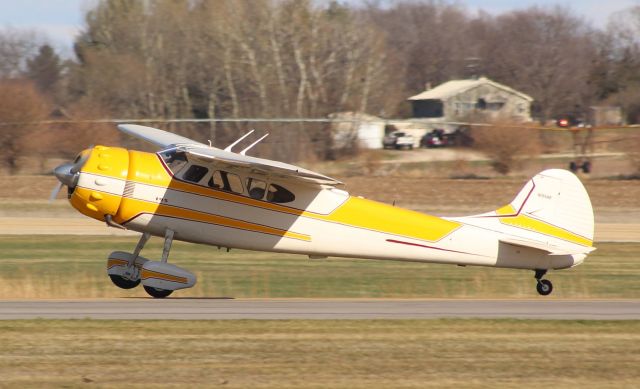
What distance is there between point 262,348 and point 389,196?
2741cm

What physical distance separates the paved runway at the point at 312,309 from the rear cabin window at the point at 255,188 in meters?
1.62

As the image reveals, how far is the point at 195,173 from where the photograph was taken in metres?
16.1

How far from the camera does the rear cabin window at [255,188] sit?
1623 cm

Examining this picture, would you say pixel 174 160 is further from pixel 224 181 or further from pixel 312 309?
pixel 312 309

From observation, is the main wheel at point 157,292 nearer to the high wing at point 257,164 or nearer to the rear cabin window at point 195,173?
the rear cabin window at point 195,173

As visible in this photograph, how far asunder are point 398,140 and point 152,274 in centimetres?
4485

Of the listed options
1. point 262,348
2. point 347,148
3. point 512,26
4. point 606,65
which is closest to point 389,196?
point 347,148

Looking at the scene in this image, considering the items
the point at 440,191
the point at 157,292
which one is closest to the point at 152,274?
the point at 157,292

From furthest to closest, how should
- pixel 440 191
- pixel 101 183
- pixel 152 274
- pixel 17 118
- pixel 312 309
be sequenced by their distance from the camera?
1. pixel 17 118
2. pixel 440 191
3. pixel 101 183
4. pixel 152 274
5. pixel 312 309

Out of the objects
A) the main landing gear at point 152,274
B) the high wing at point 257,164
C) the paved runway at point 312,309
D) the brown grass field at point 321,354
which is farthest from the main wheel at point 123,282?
the brown grass field at point 321,354

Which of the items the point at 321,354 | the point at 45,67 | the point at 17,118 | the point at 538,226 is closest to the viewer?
the point at 321,354

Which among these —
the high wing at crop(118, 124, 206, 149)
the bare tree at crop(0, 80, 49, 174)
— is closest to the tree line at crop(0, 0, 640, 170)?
the bare tree at crop(0, 80, 49, 174)

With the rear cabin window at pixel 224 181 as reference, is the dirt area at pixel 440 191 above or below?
below

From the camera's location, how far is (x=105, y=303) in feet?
49.2
